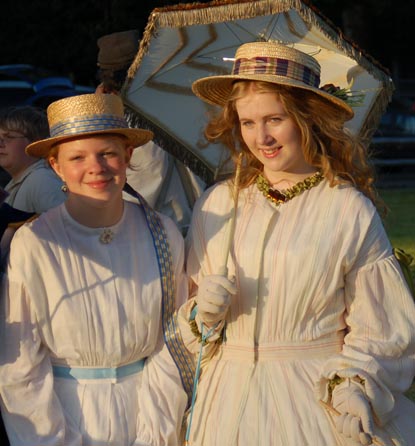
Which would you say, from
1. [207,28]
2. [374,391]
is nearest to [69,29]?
[207,28]

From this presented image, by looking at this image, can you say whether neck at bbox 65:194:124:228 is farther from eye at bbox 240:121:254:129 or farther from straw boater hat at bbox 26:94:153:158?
eye at bbox 240:121:254:129

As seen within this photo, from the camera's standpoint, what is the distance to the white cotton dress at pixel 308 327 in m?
3.57

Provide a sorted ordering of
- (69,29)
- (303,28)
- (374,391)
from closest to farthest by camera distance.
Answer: (374,391), (303,28), (69,29)

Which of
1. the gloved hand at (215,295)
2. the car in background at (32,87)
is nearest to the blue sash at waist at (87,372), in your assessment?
the gloved hand at (215,295)

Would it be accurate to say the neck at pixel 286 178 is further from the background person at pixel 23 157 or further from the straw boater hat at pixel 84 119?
the background person at pixel 23 157

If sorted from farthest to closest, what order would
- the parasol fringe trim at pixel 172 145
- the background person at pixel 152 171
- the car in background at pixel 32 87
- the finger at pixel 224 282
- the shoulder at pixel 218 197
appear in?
the car in background at pixel 32 87, the background person at pixel 152 171, the parasol fringe trim at pixel 172 145, the shoulder at pixel 218 197, the finger at pixel 224 282

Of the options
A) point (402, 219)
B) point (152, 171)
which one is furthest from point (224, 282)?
point (402, 219)

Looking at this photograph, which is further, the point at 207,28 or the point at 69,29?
the point at 69,29

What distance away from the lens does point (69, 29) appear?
61.2 feet

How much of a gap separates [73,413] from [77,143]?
0.90m

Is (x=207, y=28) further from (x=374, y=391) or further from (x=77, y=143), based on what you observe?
(x=374, y=391)

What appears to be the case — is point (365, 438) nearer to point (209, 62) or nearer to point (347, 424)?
point (347, 424)

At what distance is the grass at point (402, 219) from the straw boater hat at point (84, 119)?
17.0 ft

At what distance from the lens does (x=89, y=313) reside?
12.0 feet
